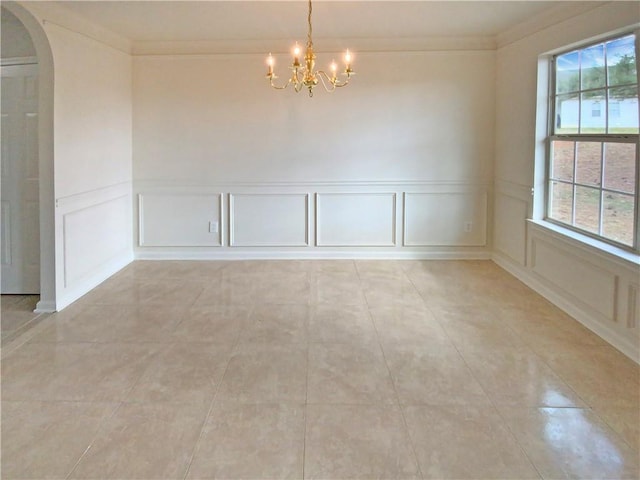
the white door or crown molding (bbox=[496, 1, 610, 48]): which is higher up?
crown molding (bbox=[496, 1, 610, 48])

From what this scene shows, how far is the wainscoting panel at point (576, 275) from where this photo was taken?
146 inches

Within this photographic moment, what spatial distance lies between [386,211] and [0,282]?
398 cm

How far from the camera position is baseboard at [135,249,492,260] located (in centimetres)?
631

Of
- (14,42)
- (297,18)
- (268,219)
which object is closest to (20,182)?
(14,42)

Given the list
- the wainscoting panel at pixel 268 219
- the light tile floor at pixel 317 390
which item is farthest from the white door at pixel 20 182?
the wainscoting panel at pixel 268 219

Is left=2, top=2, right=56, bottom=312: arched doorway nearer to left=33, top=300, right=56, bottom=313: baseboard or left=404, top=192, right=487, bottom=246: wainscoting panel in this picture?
left=33, top=300, right=56, bottom=313: baseboard

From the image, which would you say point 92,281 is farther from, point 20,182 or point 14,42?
point 14,42

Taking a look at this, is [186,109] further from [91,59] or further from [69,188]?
[69,188]

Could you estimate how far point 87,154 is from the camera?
193 inches

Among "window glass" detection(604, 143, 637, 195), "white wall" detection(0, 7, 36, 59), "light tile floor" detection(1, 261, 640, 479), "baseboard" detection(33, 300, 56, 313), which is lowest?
"light tile floor" detection(1, 261, 640, 479)

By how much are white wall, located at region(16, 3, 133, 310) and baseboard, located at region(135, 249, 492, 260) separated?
0.44 meters

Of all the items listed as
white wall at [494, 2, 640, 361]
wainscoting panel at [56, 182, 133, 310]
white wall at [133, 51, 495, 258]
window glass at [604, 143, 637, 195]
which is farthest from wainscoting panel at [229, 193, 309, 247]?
window glass at [604, 143, 637, 195]

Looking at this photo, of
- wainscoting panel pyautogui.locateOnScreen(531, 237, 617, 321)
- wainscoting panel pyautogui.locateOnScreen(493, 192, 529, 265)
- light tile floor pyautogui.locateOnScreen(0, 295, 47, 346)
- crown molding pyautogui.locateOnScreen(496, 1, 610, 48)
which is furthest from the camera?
wainscoting panel pyautogui.locateOnScreen(493, 192, 529, 265)

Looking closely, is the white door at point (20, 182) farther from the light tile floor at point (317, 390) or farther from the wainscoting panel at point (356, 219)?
the wainscoting panel at point (356, 219)
